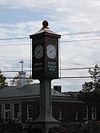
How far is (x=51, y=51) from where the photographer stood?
91.3 feet

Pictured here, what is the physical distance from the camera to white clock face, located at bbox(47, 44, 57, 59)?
27.7m

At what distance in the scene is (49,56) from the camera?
27.8 metres

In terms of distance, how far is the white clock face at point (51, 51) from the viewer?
27672 millimetres

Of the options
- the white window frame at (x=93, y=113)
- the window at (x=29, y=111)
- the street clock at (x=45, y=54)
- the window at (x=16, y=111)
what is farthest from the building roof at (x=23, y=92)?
the street clock at (x=45, y=54)

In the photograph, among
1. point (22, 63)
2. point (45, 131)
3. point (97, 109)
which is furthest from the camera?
point (22, 63)

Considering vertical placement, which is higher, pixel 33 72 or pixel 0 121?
pixel 33 72

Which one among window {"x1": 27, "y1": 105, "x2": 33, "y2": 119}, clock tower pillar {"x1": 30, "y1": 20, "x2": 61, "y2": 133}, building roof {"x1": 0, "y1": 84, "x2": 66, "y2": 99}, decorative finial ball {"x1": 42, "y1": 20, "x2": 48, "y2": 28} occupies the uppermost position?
decorative finial ball {"x1": 42, "y1": 20, "x2": 48, "y2": 28}

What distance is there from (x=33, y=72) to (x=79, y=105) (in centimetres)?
3727

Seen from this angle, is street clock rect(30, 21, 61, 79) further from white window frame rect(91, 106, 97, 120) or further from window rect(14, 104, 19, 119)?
white window frame rect(91, 106, 97, 120)

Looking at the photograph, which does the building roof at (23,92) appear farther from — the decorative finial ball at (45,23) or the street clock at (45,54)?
the decorative finial ball at (45,23)

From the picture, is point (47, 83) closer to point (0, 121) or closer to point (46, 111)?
point (46, 111)

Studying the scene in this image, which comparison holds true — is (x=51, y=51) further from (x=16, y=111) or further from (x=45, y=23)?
(x=16, y=111)

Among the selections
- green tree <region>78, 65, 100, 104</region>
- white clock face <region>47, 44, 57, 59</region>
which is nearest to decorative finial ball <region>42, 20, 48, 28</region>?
white clock face <region>47, 44, 57, 59</region>

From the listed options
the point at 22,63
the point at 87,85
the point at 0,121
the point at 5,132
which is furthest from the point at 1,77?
the point at 5,132
